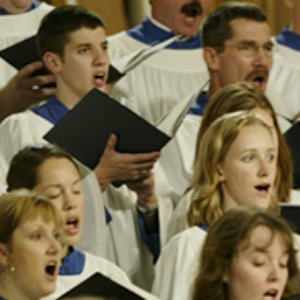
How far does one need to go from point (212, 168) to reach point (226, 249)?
670 millimetres

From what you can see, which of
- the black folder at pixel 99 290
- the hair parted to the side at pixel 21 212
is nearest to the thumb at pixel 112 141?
the hair parted to the side at pixel 21 212

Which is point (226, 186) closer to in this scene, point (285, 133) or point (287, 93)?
point (285, 133)

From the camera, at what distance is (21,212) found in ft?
15.1

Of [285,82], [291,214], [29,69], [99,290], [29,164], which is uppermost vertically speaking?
[99,290]

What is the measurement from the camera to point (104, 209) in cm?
576

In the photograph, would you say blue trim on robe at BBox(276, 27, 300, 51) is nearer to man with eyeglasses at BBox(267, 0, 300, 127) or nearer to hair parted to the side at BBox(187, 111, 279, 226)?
man with eyeglasses at BBox(267, 0, 300, 127)

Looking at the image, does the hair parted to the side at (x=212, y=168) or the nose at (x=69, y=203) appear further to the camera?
the hair parted to the side at (x=212, y=168)

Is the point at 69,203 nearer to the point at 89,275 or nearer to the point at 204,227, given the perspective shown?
the point at 89,275

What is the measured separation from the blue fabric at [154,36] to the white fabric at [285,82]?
389 millimetres

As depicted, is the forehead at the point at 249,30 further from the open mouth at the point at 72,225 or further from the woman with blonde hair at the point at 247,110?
the open mouth at the point at 72,225

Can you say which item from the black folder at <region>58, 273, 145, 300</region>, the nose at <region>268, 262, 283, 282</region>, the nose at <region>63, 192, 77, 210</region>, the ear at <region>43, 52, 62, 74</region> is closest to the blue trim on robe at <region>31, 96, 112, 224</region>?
the ear at <region>43, 52, 62, 74</region>

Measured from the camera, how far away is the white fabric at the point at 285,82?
6676 millimetres

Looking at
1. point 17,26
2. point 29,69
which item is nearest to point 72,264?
point 29,69

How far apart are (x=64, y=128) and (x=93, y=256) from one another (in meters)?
0.50
